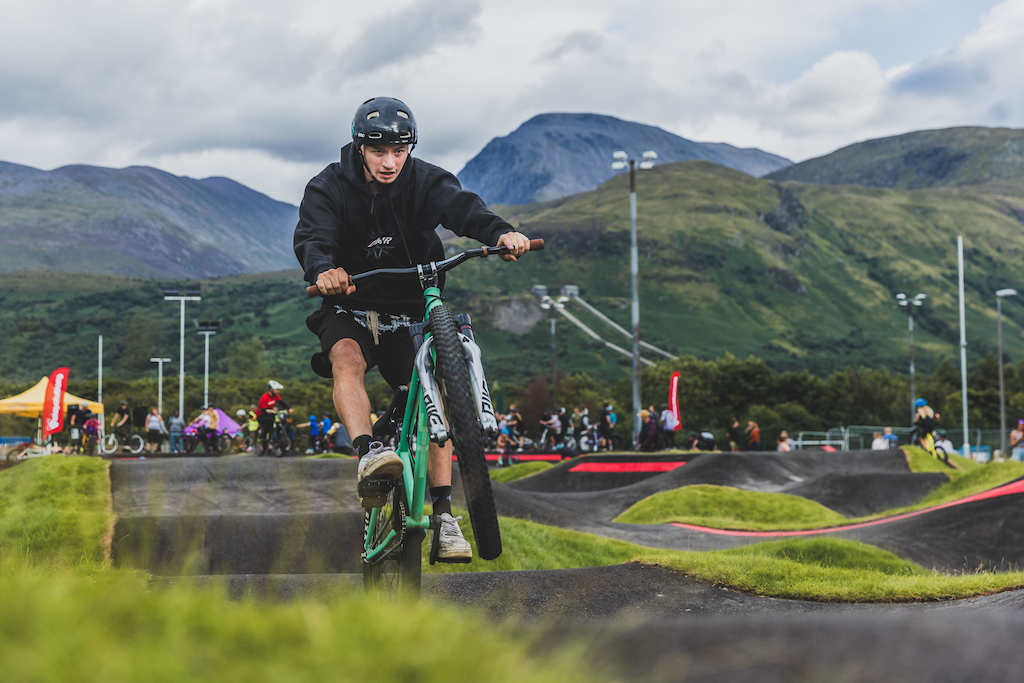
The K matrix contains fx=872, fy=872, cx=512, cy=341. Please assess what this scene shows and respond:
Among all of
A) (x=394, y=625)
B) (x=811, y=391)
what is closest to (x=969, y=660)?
(x=394, y=625)

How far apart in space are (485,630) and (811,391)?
263 ft

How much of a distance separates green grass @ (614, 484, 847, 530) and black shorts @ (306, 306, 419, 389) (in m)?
12.6

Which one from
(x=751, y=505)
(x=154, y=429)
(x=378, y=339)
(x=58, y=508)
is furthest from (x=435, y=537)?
(x=154, y=429)

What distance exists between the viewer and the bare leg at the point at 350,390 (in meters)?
4.57

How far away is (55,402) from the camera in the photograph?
2130cm

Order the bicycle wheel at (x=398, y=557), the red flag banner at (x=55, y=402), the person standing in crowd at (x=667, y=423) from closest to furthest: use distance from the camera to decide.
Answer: the bicycle wheel at (x=398, y=557)
the red flag banner at (x=55, y=402)
the person standing in crowd at (x=667, y=423)

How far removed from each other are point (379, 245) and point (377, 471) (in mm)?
1353

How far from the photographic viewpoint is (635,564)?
6.99 meters

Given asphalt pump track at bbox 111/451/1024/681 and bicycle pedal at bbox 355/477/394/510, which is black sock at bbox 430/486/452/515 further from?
asphalt pump track at bbox 111/451/1024/681

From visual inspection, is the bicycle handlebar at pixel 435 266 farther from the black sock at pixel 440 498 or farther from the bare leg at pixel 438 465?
the black sock at pixel 440 498

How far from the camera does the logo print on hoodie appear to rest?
4.89 metres

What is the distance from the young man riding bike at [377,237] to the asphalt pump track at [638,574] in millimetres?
1106

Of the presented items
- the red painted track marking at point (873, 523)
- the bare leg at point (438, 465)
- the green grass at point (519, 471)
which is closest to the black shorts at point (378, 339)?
the bare leg at point (438, 465)

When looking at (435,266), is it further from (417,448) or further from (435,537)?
(435,537)
